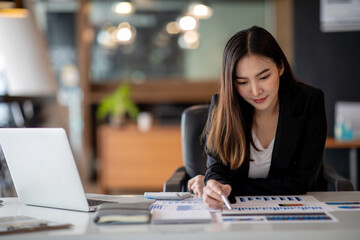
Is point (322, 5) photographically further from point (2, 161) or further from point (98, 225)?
point (98, 225)

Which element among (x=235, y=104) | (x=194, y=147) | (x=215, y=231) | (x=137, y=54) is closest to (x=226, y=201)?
(x=215, y=231)

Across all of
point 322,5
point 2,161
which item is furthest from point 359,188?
point 2,161

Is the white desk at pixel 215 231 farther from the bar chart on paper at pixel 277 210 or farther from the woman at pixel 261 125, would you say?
the woman at pixel 261 125

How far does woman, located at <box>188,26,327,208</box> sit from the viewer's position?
204 cm

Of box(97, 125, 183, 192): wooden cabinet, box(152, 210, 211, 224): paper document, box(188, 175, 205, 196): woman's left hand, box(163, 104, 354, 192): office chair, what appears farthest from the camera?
box(97, 125, 183, 192): wooden cabinet

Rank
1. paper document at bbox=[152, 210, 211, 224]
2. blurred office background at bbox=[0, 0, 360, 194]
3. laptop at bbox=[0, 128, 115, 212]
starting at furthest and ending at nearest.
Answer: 1. blurred office background at bbox=[0, 0, 360, 194]
2. laptop at bbox=[0, 128, 115, 212]
3. paper document at bbox=[152, 210, 211, 224]

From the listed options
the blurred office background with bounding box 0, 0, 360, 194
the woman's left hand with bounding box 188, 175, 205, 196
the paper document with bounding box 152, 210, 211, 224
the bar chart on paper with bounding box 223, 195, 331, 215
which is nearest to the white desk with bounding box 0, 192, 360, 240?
the paper document with bounding box 152, 210, 211, 224

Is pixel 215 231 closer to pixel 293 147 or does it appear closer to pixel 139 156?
pixel 293 147

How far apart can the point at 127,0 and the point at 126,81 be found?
7.44 feet

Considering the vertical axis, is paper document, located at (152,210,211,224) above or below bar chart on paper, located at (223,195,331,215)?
above

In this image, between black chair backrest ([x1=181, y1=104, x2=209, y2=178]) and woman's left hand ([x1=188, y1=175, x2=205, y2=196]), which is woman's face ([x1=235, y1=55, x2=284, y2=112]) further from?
black chair backrest ([x1=181, y1=104, x2=209, y2=178])

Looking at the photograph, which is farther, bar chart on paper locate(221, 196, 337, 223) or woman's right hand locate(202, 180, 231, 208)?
woman's right hand locate(202, 180, 231, 208)

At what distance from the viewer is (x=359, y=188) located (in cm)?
480

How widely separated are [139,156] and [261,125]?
422cm
